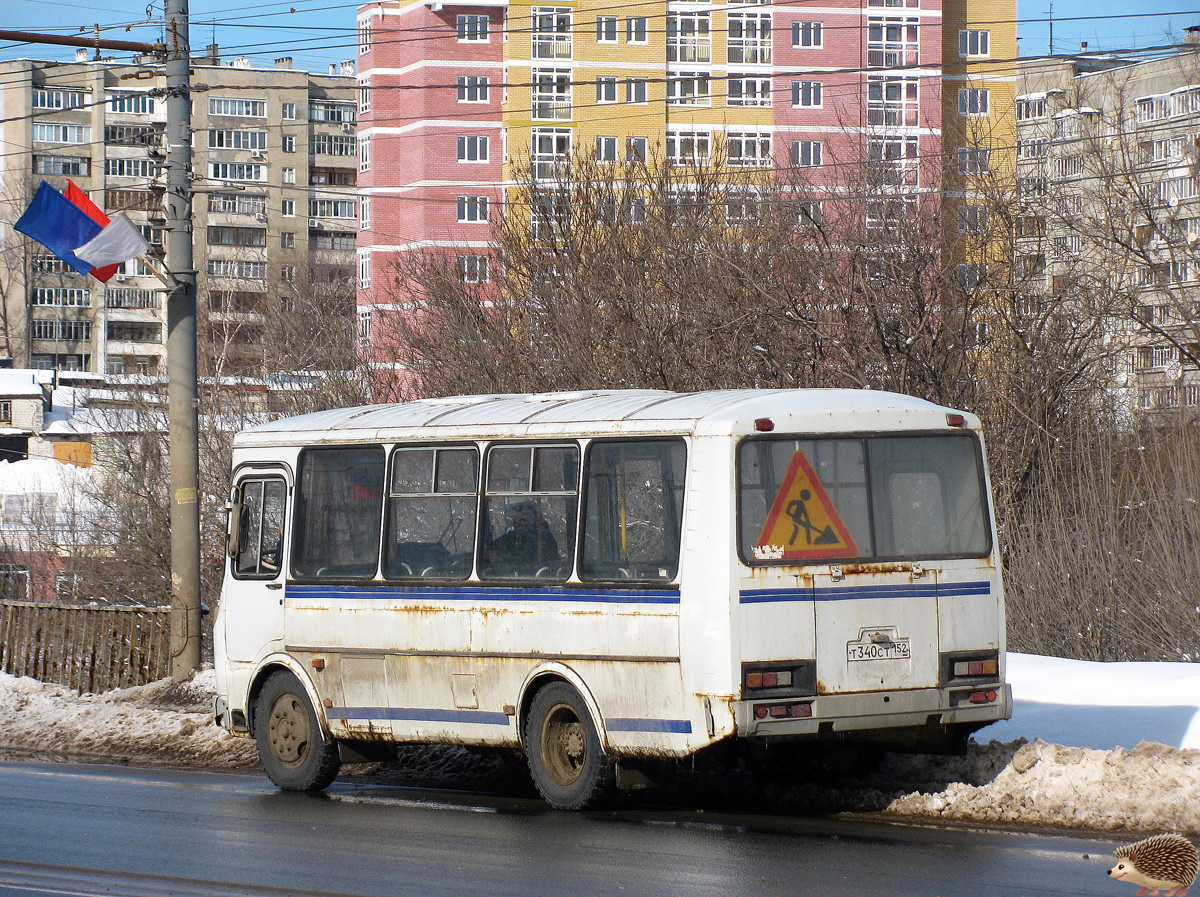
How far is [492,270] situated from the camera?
31688 millimetres

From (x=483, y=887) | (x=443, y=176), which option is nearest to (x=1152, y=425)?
(x=483, y=887)

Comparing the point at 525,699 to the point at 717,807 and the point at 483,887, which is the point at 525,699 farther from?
the point at 483,887

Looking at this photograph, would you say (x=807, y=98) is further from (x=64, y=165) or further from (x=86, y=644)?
(x=64, y=165)

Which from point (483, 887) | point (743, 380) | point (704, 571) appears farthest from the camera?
point (743, 380)

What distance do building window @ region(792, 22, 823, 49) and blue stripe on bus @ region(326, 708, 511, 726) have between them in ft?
229

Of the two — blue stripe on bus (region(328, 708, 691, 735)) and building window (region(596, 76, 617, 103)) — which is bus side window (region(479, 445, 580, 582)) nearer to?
blue stripe on bus (region(328, 708, 691, 735))

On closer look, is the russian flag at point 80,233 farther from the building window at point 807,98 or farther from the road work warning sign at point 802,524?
the building window at point 807,98

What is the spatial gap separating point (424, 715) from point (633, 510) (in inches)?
96.1

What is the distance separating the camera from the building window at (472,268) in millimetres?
32781

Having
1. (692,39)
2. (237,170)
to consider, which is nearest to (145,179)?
(237,170)

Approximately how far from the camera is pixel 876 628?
10398mm

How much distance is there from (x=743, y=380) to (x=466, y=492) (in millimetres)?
15127

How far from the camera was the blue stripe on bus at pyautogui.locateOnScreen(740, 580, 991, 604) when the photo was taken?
33.0 feet

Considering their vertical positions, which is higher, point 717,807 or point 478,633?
point 478,633
